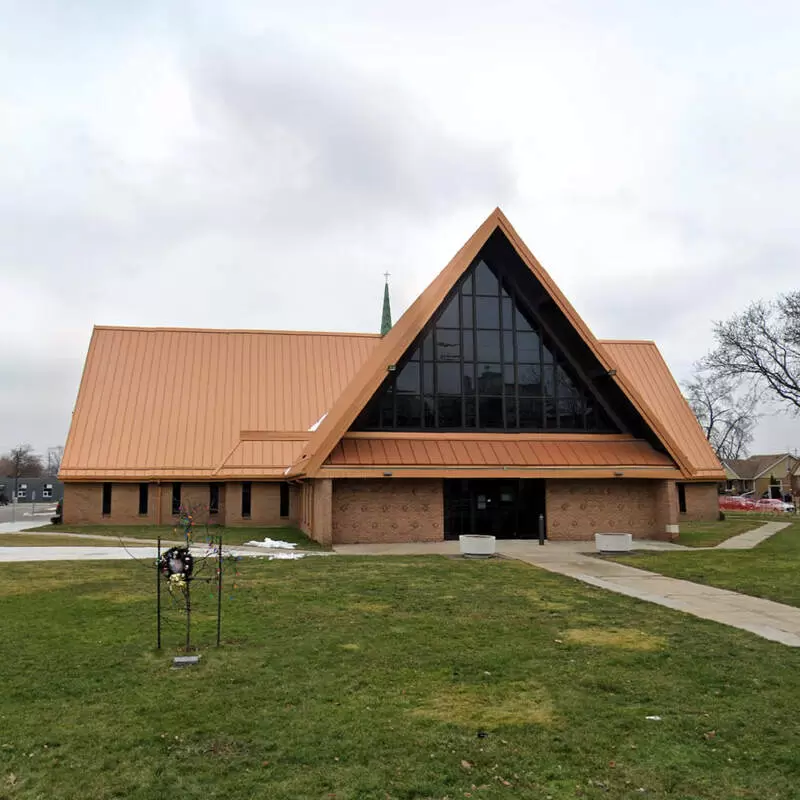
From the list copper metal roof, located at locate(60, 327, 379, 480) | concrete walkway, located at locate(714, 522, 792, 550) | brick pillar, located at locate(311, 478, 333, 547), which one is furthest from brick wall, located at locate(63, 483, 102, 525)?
concrete walkway, located at locate(714, 522, 792, 550)

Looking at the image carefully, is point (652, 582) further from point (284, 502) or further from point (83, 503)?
point (83, 503)

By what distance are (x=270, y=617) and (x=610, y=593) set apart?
6523 millimetres

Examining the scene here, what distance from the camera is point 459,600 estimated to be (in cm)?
1285

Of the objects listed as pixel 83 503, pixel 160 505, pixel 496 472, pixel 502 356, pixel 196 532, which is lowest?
pixel 196 532

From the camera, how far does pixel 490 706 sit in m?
7.11

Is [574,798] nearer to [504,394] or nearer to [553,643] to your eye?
[553,643]

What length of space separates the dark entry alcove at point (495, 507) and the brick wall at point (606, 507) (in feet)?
2.12

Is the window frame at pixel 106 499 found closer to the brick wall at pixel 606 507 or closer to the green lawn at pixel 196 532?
the green lawn at pixel 196 532

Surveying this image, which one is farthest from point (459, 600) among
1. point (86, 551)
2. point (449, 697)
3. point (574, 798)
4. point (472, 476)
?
point (86, 551)

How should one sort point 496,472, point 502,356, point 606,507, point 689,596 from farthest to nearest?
point 502,356
point 606,507
point 496,472
point 689,596

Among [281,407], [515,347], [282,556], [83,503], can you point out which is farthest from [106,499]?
[515,347]

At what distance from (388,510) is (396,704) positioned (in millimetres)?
17567

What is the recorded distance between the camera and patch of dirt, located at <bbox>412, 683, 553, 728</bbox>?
672cm

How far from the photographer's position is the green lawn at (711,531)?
25500 millimetres
